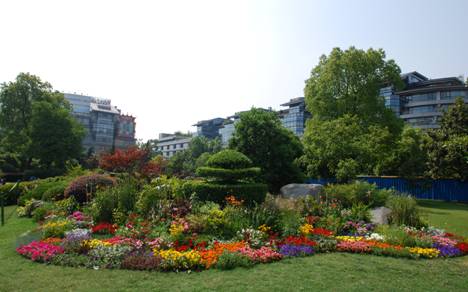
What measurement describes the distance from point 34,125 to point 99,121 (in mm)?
69882

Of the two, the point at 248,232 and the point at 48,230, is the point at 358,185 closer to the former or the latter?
the point at 248,232

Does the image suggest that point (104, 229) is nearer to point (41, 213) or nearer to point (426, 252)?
point (41, 213)

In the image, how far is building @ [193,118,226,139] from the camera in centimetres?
13100

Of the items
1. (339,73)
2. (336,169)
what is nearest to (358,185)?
(336,169)

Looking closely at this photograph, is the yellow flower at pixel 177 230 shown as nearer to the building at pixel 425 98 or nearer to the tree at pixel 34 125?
the tree at pixel 34 125

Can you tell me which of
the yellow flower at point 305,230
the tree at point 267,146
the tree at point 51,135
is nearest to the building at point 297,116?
the tree at point 51,135

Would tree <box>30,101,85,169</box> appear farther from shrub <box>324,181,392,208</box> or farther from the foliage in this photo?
shrub <box>324,181,392,208</box>

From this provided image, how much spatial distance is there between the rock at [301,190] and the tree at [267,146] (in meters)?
3.56

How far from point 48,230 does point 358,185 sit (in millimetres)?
12207

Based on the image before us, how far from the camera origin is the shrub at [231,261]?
6887 mm

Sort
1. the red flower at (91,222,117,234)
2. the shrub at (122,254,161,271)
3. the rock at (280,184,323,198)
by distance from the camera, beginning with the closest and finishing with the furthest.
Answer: the shrub at (122,254,161,271), the red flower at (91,222,117,234), the rock at (280,184,323,198)

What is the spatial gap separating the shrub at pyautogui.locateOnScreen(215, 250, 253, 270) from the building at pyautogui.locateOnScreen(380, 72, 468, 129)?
67.1 meters

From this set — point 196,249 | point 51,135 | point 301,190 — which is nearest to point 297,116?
point 51,135

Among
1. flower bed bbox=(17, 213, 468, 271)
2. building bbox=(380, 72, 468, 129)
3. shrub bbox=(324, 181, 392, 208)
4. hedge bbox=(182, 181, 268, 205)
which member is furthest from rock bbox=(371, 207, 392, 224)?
building bbox=(380, 72, 468, 129)
